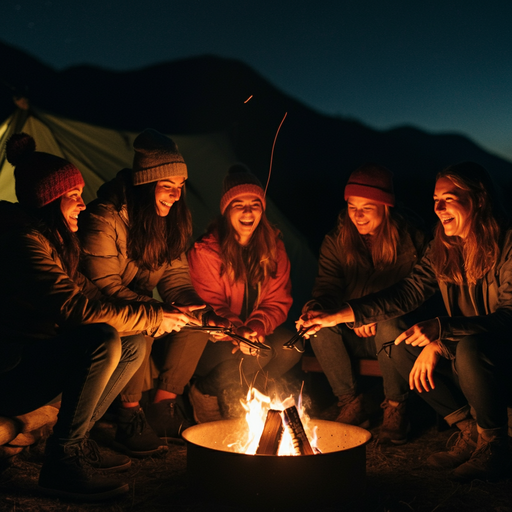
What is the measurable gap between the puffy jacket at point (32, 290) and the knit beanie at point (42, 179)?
0.08 metres

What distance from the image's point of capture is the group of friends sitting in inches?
89.7

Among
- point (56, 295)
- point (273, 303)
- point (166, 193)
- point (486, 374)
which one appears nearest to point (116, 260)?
point (166, 193)

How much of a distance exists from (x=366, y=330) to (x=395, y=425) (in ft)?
1.80

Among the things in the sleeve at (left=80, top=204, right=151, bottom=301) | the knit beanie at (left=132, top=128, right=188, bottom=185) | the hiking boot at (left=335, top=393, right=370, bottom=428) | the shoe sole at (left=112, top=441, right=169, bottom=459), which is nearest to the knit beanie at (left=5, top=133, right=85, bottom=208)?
the sleeve at (left=80, top=204, right=151, bottom=301)

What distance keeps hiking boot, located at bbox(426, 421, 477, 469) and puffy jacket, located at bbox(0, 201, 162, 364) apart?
1.69 meters

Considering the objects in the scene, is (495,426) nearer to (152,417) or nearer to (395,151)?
(152,417)

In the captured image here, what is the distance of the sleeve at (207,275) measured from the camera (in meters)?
3.65

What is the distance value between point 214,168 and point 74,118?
1.37 metres

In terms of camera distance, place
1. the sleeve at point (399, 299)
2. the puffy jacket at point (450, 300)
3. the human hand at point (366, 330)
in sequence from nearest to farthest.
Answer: the puffy jacket at point (450, 300) < the sleeve at point (399, 299) < the human hand at point (366, 330)

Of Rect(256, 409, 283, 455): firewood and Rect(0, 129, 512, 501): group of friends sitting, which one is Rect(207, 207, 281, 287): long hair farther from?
Rect(256, 409, 283, 455): firewood

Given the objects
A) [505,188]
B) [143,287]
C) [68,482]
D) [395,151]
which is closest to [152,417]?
[143,287]

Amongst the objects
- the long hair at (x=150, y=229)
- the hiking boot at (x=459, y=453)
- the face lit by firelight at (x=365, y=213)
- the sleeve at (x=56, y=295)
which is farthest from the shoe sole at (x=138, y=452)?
the face lit by firelight at (x=365, y=213)

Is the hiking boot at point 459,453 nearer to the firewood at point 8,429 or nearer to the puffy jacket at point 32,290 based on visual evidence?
the puffy jacket at point 32,290

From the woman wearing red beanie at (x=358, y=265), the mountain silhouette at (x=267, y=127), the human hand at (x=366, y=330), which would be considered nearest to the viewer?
the human hand at (x=366, y=330)
